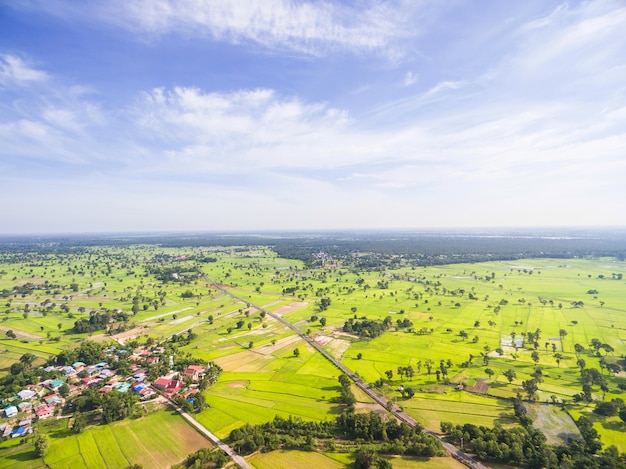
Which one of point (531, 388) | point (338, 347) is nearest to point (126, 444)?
point (338, 347)

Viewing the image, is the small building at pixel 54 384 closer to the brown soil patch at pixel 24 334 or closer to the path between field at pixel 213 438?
the path between field at pixel 213 438

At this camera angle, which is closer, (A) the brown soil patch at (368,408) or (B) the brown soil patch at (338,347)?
(A) the brown soil patch at (368,408)

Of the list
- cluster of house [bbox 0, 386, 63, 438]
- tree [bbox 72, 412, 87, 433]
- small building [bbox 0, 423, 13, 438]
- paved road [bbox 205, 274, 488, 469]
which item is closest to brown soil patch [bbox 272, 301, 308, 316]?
paved road [bbox 205, 274, 488, 469]

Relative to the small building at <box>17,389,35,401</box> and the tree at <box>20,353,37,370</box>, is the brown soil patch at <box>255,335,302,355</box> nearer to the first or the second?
the small building at <box>17,389,35,401</box>

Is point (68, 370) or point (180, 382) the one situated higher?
point (180, 382)

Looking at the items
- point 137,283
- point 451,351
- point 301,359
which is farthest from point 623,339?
point 137,283

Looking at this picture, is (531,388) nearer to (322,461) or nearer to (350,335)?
(322,461)

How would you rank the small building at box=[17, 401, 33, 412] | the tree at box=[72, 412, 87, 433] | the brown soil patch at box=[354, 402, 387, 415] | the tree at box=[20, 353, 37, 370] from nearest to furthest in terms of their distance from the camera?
the tree at box=[72, 412, 87, 433], the brown soil patch at box=[354, 402, 387, 415], the small building at box=[17, 401, 33, 412], the tree at box=[20, 353, 37, 370]

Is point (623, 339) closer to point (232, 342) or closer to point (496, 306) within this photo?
point (496, 306)

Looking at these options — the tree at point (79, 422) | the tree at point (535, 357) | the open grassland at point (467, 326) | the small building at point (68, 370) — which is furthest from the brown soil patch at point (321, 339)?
the small building at point (68, 370)
